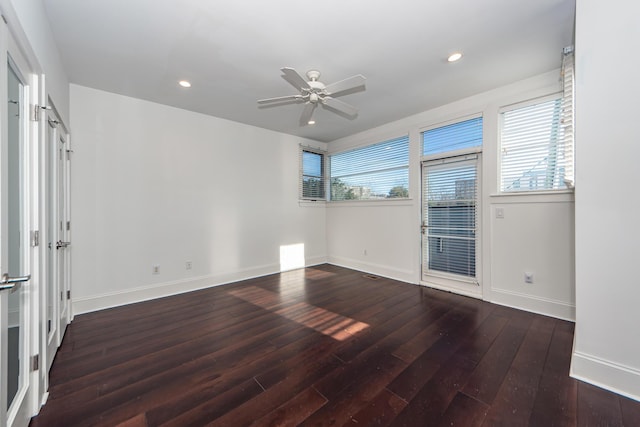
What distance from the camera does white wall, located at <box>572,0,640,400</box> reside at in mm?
1644

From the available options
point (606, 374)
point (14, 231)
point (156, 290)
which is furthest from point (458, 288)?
point (14, 231)

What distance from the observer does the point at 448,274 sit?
150 inches

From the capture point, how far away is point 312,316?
2902 millimetres

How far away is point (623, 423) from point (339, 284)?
119 inches

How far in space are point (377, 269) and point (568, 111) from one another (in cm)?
333

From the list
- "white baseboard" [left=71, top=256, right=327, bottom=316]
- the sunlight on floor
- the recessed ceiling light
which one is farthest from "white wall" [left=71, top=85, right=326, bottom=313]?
the recessed ceiling light

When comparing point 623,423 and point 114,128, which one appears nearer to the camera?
point 623,423

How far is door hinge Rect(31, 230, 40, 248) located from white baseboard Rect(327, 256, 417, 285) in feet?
14.0

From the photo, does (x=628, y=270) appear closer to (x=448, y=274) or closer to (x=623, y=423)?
(x=623, y=423)

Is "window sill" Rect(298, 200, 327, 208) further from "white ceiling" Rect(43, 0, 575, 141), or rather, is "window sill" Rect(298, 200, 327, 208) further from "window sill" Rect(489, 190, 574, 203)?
"window sill" Rect(489, 190, 574, 203)

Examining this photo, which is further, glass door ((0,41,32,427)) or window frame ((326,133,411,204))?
window frame ((326,133,411,204))

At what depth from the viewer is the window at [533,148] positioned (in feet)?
9.35

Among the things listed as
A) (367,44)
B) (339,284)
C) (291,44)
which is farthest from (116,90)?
(339,284)

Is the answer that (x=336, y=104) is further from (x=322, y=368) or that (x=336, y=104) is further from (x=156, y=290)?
(x=156, y=290)
